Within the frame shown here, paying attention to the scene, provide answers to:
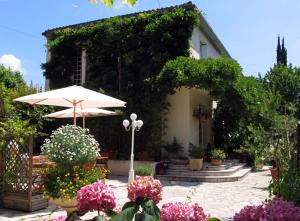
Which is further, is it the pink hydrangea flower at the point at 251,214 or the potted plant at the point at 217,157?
the potted plant at the point at 217,157

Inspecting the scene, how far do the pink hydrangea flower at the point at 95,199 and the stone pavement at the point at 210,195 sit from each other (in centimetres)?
481

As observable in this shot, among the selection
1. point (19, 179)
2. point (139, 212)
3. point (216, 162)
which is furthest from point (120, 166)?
point (139, 212)

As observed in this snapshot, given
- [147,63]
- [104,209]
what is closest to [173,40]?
[147,63]

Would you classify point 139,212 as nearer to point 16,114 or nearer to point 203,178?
point 203,178

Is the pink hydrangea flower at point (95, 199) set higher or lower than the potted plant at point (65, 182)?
higher

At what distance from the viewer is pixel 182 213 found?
1737 mm

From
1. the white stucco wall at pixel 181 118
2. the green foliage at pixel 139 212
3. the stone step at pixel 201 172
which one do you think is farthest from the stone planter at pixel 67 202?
the white stucco wall at pixel 181 118

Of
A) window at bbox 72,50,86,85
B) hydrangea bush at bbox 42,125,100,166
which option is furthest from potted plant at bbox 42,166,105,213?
window at bbox 72,50,86,85

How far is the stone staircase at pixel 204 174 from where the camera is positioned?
42.0 ft

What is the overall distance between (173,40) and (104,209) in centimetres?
1356

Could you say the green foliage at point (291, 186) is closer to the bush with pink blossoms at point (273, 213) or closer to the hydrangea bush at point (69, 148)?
the hydrangea bush at point (69, 148)

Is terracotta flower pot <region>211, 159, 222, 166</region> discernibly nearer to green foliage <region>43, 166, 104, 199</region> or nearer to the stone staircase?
the stone staircase

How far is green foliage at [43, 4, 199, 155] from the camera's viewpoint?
581 inches

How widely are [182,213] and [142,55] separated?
46.8 ft
